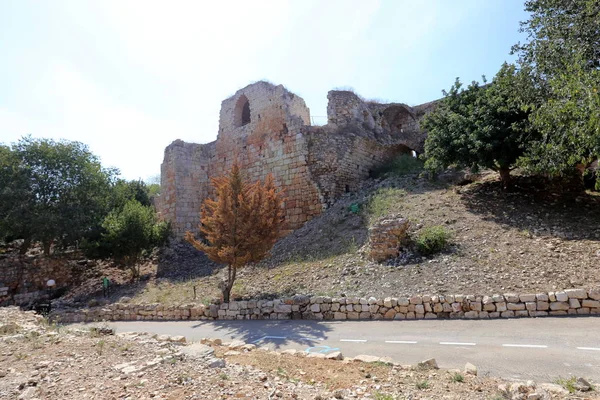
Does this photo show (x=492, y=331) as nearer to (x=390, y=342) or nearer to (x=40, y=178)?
(x=390, y=342)

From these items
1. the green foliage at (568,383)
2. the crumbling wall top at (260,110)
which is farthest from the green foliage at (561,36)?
the crumbling wall top at (260,110)

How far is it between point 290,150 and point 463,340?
1281 cm

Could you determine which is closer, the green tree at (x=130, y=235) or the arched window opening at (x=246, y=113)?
the green tree at (x=130, y=235)

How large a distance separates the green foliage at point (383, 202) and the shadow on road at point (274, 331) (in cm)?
554

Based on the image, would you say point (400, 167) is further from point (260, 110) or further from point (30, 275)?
point (30, 275)

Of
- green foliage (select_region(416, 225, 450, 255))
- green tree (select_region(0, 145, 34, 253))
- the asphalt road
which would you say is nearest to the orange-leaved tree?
the asphalt road

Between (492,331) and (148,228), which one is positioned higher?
(148,228)

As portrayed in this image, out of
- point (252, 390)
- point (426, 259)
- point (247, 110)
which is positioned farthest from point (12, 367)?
point (247, 110)

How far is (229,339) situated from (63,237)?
12.8m

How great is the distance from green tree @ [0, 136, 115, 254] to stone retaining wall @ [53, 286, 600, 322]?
22.8ft

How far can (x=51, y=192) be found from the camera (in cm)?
1688

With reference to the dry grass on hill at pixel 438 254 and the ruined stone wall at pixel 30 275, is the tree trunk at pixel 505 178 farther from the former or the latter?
the ruined stone wall at pixel 30 275

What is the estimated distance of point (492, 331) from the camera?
6.51m

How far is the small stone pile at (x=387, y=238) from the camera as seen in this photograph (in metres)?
10.2
